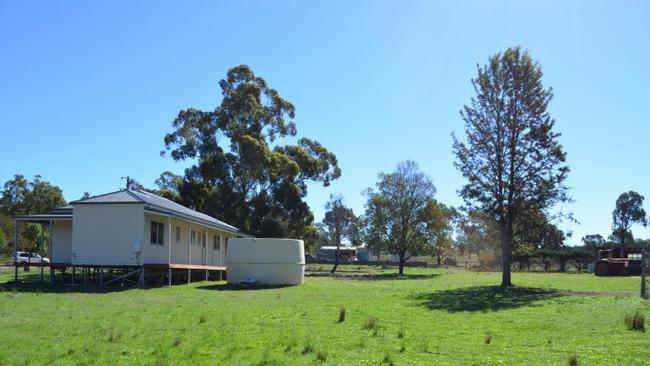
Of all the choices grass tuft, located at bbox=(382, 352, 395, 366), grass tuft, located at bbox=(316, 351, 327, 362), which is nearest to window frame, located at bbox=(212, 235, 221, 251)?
grass tuft, located at bbox=(316, 351, 327, 362)

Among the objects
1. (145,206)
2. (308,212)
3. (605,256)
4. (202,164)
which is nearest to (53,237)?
(145,206)

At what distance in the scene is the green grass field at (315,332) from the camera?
9266mm

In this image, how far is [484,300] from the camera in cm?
1994

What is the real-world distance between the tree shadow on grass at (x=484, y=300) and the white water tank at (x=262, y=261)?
8.66 m

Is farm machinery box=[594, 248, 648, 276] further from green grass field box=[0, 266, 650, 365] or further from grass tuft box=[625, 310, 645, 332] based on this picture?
grass tuft box=[625, 310, 645, 332]

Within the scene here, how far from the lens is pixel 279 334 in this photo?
11.4m

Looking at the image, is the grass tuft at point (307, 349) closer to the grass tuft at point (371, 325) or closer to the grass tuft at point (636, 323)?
the grass tuft at point (371, 325)

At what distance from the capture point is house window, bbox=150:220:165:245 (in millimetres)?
28641

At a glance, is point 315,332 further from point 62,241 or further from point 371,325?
point 62,241

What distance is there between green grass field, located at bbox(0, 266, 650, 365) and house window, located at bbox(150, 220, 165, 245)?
9.94 meters

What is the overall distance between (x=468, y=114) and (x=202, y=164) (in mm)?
27794

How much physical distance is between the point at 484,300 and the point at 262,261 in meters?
11.7

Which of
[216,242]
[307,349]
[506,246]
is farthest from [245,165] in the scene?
[307,349]

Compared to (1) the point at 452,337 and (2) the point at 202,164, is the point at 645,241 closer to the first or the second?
(2) the point at 202,164
